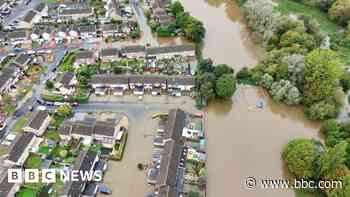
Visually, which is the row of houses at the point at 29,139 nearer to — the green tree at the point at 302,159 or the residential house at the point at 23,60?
the residential house at the point at 23,60

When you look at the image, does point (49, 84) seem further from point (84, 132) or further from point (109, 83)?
point (84, 132)

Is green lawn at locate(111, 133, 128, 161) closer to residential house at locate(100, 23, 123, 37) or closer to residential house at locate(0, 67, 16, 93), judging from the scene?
residential house at locate(0, 67, 16, 93)

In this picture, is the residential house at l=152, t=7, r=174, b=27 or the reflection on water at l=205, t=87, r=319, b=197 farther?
the residential house at l=152, t=7, r=174, b=27

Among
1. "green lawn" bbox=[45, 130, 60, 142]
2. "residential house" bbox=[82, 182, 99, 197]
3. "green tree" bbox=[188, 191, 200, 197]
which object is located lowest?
"residential house" bbox=[82, 182, 99, 197]

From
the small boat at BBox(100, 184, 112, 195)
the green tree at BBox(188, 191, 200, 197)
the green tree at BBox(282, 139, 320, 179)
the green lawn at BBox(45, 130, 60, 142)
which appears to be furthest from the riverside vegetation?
the green lawn at BBox(45, 130, 60, 142)

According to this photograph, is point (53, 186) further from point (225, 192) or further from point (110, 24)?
point (110, 24)
